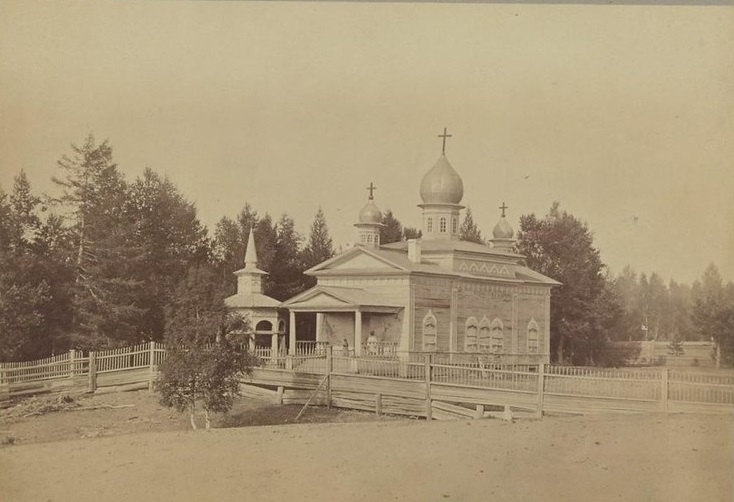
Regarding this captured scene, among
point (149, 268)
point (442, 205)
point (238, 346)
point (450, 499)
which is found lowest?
point (450, 499)

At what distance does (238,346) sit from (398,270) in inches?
305

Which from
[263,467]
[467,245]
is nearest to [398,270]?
[467,245]

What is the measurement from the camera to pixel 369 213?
32.0m

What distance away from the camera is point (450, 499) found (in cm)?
1605

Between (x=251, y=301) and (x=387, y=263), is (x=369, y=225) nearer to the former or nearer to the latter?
(x=387, y=263)

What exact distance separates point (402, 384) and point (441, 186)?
10.4 metres

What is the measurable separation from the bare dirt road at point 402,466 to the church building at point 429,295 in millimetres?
8590

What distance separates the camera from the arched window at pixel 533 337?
1267 inches

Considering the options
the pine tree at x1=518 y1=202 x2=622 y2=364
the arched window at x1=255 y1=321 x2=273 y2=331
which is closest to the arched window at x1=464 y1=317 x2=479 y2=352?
the pine tree at x1=518 y1=202 x2=622 y2=364

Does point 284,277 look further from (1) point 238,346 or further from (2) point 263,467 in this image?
(2) point 263,467

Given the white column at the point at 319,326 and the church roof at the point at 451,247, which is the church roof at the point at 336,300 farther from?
the church roof at the point at 451,247

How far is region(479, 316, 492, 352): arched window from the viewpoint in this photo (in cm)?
3020

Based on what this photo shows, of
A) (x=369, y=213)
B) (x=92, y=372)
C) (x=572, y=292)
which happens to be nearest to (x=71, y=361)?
(x=92, y=372)

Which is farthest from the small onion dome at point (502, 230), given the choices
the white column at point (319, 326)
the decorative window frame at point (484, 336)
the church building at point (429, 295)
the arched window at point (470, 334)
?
the white column at point (319, 326)
